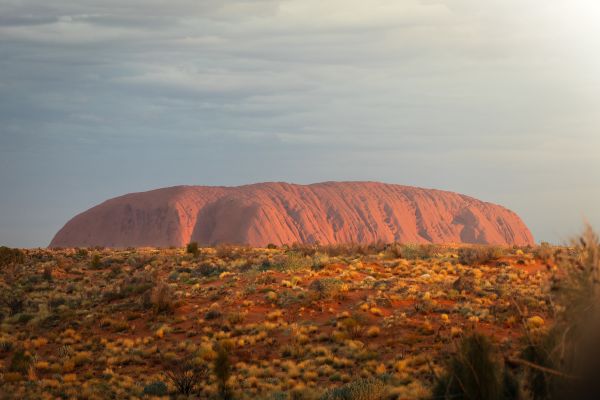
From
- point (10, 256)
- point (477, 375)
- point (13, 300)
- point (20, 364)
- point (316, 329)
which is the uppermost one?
point (10, 256)

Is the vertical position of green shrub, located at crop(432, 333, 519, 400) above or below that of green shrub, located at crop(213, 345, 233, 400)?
above

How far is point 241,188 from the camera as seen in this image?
15375 centimetres

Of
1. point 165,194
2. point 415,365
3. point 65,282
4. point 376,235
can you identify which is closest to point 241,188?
point 165,194

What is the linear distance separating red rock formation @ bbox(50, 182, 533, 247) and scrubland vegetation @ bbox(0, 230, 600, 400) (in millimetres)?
89036

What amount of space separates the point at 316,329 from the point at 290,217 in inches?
4570

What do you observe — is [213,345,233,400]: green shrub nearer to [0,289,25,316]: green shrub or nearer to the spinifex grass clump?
the spinifex grass clump

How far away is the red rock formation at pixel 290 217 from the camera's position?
13150 centimetres

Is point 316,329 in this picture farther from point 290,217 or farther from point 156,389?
point 290,217

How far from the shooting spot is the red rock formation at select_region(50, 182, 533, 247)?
131500 millimetres

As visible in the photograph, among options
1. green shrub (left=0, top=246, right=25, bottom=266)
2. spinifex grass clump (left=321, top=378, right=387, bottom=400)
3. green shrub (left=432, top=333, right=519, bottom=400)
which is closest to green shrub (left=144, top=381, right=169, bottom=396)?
spinifex grass clump (left=321, top=378, right=387, bottom=400)

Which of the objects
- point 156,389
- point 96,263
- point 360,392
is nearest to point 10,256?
point 96,263

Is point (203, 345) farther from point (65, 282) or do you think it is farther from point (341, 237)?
point (341, 237)

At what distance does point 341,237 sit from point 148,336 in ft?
379

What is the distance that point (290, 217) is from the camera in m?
140
